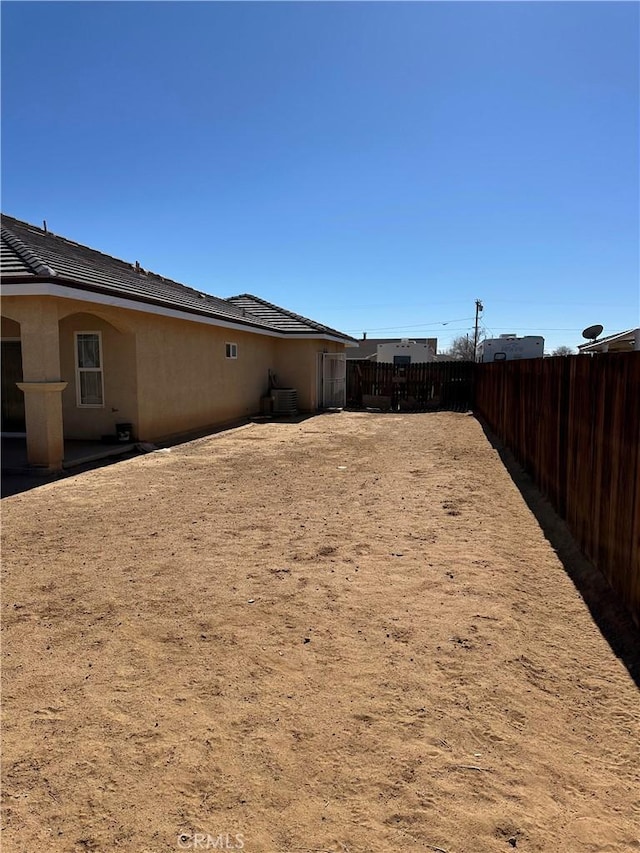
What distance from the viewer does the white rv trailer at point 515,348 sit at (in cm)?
2170

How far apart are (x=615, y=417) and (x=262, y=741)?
3313 mm

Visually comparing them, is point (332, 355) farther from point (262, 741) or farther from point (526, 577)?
point (262, 741)

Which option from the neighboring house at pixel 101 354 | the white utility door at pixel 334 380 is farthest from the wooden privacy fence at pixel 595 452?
the white utility door at pixel 334 380

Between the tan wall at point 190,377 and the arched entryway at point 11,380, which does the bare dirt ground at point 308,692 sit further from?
the arched entryway at point 11,380

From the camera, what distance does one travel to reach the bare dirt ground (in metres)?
2.03

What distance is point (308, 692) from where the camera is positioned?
2.80 meters

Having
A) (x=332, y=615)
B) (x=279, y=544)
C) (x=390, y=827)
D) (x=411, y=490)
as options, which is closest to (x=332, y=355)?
(x=411, y=490)

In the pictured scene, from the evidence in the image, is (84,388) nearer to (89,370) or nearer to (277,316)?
(89,370)

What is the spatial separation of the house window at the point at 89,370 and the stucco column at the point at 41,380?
8.85 feet

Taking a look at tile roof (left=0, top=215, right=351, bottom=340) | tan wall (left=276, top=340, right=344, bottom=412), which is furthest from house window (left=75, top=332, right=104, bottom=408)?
tan wall (left=276, top=340, right=344, bottom=412)

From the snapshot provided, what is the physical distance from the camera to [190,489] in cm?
729

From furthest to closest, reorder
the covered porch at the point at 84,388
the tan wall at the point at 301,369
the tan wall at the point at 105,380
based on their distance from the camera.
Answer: the tan wall at the point at 301,369
the tan wall at the point at 105,380
the covered porch at the point at 84,388

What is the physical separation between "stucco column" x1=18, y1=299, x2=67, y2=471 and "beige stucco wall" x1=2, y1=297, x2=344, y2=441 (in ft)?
0.06

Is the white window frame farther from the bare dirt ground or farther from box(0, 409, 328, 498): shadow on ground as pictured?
the bare dirt ground
